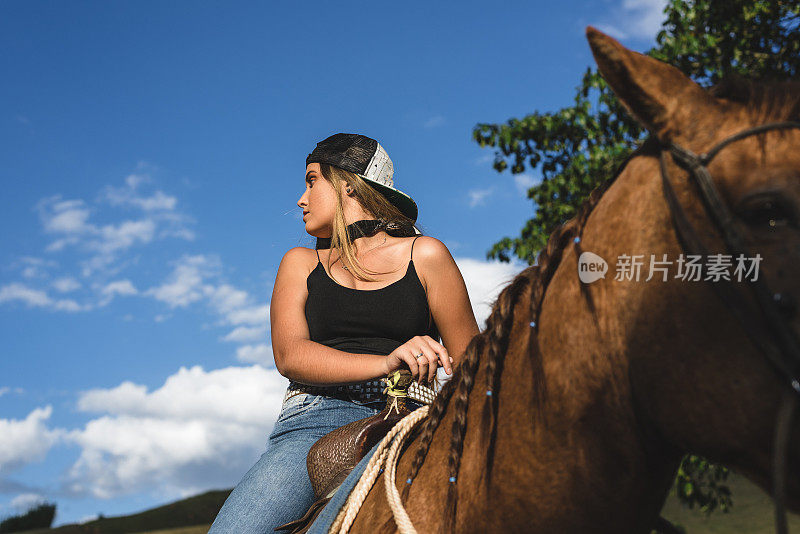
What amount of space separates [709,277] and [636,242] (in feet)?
0.59

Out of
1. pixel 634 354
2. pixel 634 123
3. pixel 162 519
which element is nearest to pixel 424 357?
pixel 634 354

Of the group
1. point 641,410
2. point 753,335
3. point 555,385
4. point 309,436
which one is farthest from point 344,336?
point 753,335

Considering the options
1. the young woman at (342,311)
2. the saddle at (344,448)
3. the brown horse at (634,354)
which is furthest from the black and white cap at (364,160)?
the brown horse at (634,354)

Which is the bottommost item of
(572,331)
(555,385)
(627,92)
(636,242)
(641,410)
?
(641,410)

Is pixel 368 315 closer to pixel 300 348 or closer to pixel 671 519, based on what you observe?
pixel 300 348

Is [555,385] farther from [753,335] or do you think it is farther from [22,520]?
[22,520]

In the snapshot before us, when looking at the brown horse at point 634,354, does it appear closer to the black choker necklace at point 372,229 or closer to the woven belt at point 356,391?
the woven belt at point 356,391

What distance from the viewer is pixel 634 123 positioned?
29.4 ft

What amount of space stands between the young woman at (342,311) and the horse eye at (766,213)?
Result: 3.95 ft

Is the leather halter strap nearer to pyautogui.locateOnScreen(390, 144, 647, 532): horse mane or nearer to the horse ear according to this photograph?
the horse ear

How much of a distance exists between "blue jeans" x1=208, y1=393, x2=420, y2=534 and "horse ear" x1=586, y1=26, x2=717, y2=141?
1541mm

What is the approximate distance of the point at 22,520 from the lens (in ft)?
74.8

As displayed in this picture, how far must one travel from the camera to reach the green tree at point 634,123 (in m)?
9.70

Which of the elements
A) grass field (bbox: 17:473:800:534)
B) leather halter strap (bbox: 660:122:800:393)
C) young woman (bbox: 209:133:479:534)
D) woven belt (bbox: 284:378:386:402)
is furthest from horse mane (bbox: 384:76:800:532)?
grass field (bbox: 17:473:800:534)
